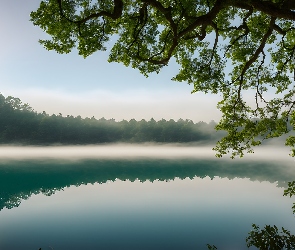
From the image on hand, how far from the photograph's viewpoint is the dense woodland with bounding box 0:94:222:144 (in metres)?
94.3

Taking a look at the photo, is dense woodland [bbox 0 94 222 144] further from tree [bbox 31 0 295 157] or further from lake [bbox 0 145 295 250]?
tree [bbox 31 0 295 157]

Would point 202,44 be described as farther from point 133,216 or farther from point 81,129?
point 81,129

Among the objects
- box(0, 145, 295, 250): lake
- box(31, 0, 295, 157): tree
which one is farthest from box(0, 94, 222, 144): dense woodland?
box(31, 0, 295, 157): tree

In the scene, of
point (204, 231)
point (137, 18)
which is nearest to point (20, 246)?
point (204, 231)

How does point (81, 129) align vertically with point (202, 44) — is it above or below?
above

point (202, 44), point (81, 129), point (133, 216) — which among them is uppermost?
point (81, 129)

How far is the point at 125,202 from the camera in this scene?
16297 millimetres

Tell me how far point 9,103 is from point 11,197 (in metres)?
99.9

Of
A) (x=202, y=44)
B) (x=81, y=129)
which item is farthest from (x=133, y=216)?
(x=81, y=129)

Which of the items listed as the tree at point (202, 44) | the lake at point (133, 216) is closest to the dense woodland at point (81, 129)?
the lake at point (133, 216)

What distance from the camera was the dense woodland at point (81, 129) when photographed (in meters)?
Answer: 94.3

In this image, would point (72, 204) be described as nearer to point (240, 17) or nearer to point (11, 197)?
point (11, 197)

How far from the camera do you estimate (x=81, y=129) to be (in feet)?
340

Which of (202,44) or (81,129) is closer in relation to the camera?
(202,44)
